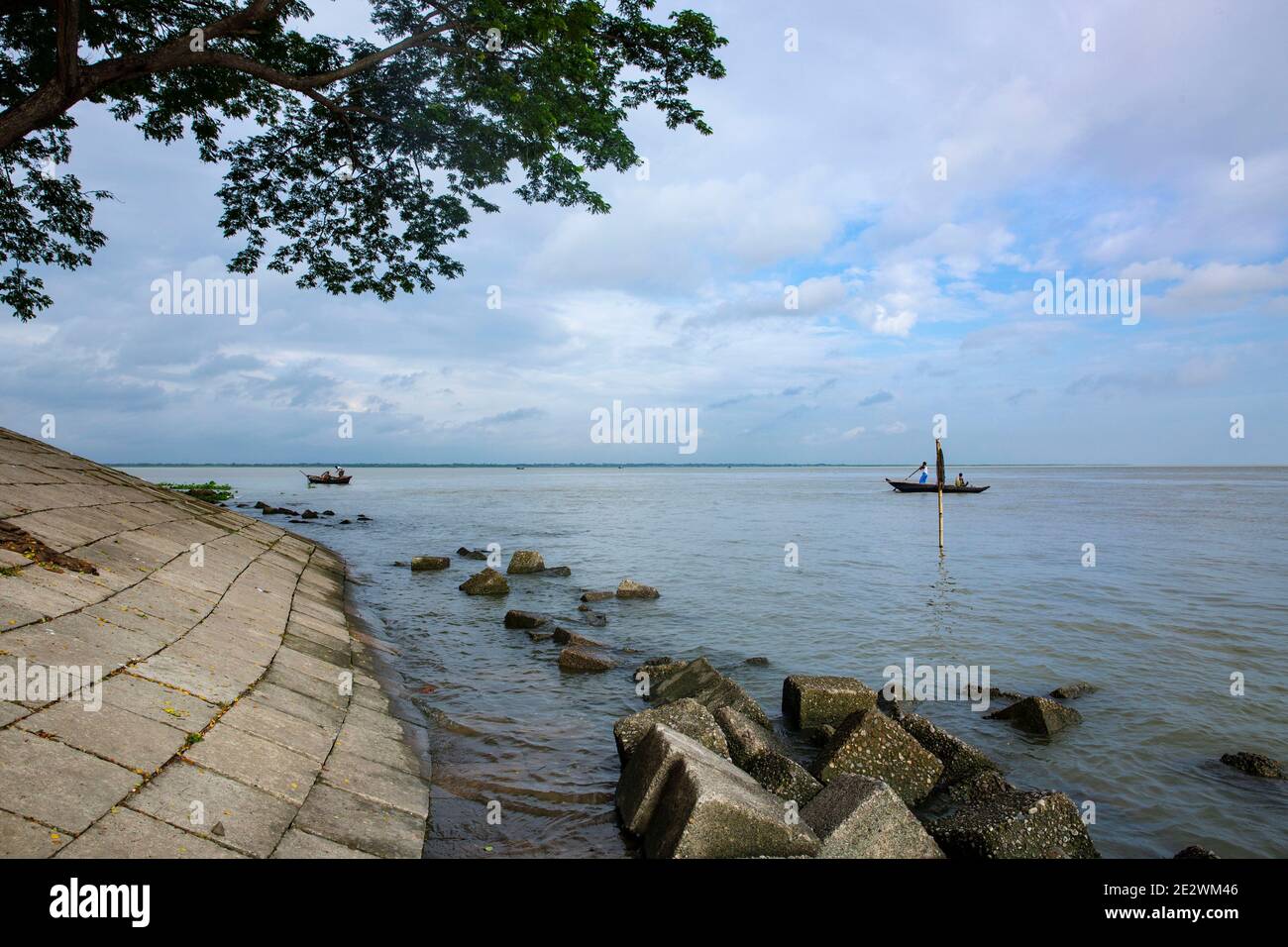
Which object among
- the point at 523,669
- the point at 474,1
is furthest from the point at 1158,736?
the point at 474,1

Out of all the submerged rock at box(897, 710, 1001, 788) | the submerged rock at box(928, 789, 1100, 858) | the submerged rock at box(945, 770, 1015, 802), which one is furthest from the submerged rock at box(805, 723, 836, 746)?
the submerged rock at box(928, 789, 1100, 858)

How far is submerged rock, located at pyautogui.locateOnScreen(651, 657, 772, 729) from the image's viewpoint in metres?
9.10

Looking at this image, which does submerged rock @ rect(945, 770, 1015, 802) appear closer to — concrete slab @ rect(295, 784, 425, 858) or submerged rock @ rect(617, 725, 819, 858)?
submerged rock @ rect(617, 725, 819, 858)

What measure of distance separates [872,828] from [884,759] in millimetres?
1977

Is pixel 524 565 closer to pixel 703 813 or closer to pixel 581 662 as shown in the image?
pixel 581 662

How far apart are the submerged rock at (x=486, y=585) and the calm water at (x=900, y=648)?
59 centimetres

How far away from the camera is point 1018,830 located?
19.3 ft

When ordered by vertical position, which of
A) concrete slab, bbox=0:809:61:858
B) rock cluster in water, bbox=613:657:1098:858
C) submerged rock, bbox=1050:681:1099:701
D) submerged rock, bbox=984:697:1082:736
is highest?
concrete slab, bbox=0:809:61:858

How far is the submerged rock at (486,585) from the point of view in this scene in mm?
19250

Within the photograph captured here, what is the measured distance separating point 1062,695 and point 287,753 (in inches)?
454

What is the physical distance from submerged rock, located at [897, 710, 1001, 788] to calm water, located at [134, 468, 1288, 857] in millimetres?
939

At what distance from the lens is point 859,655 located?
46.1 ft

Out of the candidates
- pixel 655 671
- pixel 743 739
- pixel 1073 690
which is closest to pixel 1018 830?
pixel 743 739
